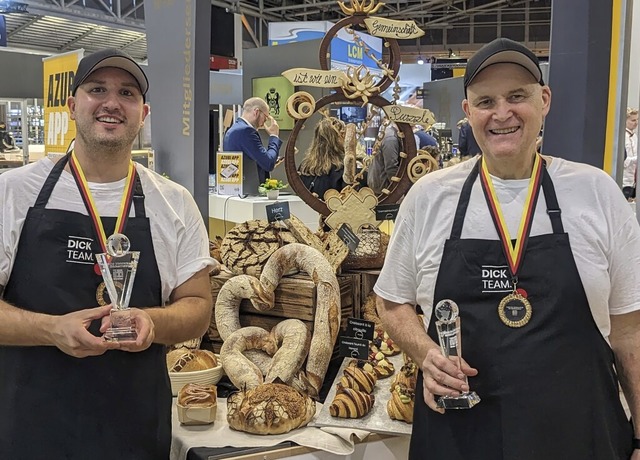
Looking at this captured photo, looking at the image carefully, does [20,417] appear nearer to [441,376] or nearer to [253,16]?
[441,376]

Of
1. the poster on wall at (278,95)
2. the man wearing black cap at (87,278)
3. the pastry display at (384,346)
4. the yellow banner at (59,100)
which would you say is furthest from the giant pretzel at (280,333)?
the poster on wall at (278,95)

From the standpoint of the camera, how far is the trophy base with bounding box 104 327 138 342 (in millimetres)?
1338

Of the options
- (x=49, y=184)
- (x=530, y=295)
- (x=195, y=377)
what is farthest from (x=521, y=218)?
(x=195, y=377)

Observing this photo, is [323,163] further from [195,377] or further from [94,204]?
[94,204]

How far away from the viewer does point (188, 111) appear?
2.80 m

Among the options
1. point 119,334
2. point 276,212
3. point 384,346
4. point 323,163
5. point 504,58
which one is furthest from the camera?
point 323,163

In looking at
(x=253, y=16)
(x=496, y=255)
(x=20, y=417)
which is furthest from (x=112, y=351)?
(x=253, y=16)

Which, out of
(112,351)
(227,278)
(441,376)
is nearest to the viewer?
(441,376)

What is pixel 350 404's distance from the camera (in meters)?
1.99

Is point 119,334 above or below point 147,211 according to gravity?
below

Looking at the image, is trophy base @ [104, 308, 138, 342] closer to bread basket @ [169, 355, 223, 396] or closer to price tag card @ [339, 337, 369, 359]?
bread basket @ [169, 355, 223, 396]

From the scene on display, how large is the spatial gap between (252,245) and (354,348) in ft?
2.05

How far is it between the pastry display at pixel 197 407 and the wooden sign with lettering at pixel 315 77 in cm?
124

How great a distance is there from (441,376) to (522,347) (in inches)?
8.6
